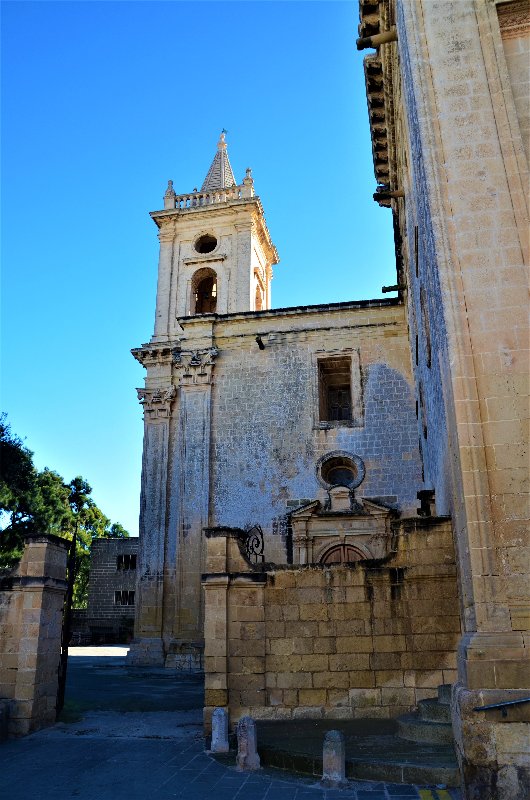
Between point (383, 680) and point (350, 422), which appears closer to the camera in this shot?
point (383, 680)

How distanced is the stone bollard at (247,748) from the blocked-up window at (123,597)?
29272 millimetres

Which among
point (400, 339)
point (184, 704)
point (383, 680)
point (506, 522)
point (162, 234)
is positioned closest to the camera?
point (506, 522)

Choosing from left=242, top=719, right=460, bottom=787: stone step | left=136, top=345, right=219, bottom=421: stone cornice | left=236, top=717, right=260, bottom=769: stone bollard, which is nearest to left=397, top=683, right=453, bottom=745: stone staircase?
left=242, top=719, right=460, bottom=787: stone step

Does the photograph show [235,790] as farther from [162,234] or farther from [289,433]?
[162,234]

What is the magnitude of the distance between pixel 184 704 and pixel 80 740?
140 inches

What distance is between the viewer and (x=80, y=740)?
8.53m

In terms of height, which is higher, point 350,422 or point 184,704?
point 350,422

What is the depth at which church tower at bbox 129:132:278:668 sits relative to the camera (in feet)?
62.0

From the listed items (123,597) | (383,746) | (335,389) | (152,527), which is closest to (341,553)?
(335,389)

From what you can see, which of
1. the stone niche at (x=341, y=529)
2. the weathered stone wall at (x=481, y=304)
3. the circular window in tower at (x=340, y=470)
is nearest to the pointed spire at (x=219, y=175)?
the circular window in tower at (x=340, y=470)

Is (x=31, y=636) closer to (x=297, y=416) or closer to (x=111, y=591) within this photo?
(x=297, y=416)

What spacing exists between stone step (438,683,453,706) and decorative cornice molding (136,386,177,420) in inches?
600

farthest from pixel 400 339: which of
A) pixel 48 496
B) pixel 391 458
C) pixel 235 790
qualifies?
pixel 48 496

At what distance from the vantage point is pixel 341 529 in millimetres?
18094
